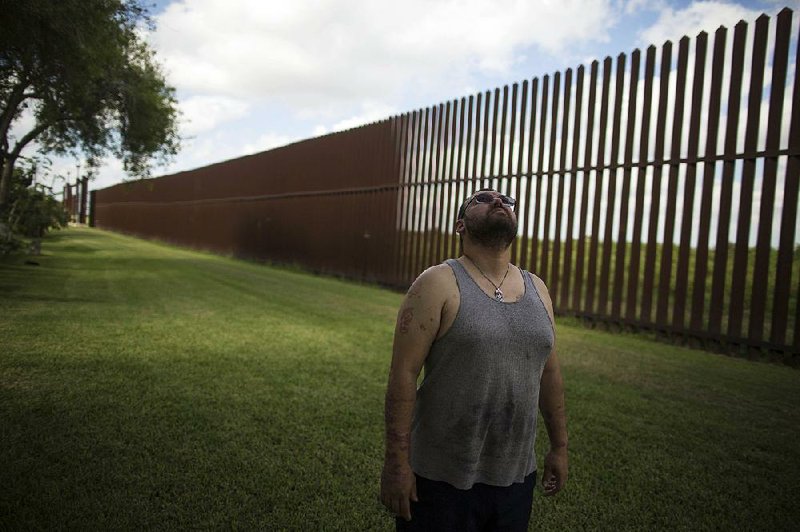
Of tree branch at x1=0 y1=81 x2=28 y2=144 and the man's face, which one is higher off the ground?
tree branch at x1=0 y1=81 x2=28 y2=144

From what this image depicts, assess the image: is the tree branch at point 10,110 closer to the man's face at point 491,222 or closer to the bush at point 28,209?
the bush at point 28,209

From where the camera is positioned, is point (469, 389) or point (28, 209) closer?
point (469, 389)

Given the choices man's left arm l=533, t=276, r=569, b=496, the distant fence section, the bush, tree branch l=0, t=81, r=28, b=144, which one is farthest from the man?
the bush

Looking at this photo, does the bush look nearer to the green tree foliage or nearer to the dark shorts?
the green tree foliage

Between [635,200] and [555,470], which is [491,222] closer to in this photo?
[555,470]

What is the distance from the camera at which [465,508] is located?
1634 millimetres

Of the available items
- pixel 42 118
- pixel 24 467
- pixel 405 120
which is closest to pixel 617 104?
pixel 405 120

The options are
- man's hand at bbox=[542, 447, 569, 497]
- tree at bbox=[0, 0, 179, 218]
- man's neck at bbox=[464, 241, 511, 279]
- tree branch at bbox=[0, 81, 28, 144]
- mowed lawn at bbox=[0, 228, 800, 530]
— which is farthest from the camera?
tree branch at bbox=[0, 81, 28, 144]

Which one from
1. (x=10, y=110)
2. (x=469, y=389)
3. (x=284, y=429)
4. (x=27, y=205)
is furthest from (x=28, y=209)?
(x=469, y=389)

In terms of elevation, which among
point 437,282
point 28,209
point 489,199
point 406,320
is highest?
point 28,209

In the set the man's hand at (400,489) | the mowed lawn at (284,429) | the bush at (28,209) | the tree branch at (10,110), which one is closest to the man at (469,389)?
the man's hand at (400,489)

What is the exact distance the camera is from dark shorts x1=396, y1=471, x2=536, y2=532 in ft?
5.33

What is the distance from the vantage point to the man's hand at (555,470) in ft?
6.13

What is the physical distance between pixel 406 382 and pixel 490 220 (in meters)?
0.56
